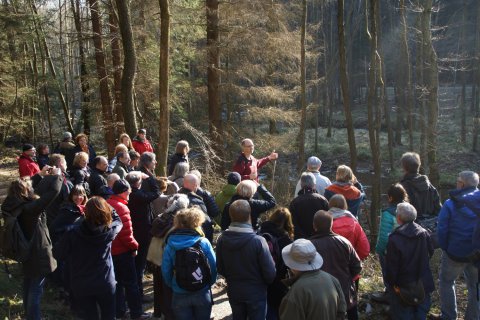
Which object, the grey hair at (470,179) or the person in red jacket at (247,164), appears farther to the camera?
the person in red jacket at (247,164)

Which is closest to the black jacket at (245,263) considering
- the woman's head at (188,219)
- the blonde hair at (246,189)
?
the woman's head at (188,219)

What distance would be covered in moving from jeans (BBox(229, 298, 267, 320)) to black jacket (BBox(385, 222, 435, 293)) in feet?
5.05

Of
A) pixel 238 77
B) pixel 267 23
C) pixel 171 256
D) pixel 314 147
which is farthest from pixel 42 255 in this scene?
pixel 314 147

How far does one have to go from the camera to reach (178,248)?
4219 mm

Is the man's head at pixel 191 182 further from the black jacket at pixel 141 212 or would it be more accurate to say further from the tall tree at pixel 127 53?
the tall tree at pixel 127 53

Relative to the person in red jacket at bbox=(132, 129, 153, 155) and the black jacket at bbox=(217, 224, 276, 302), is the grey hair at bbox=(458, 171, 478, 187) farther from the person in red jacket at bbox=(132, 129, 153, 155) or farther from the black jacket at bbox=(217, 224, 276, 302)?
the person in red jacket at bbox=(132, 129, 153, 155)

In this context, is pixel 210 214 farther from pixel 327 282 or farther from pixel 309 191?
pixel 327 282

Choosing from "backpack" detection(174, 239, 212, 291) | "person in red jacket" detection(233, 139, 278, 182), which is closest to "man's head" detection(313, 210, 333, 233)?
"backpack" detection(174, 239, 212, 291)

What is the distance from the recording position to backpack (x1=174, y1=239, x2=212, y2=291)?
4203 mm

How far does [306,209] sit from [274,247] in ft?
3.36

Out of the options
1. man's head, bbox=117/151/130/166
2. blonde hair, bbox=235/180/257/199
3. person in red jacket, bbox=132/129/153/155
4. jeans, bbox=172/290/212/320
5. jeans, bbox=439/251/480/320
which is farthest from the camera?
person in red jacket, bbox=132/129/153/155

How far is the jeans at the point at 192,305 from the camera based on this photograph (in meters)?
4.36

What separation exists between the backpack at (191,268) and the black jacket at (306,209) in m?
1.68

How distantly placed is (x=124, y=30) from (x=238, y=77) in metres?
7.42
